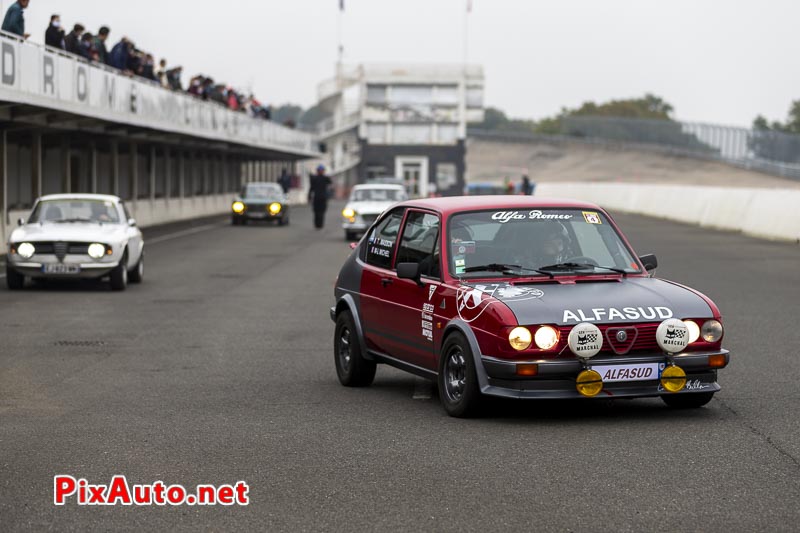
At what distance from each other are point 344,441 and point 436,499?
5.74 ft

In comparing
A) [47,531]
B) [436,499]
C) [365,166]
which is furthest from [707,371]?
[365,166]

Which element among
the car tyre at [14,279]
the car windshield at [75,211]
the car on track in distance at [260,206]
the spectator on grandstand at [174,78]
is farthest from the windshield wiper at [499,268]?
the car on track in distance at [260,206]

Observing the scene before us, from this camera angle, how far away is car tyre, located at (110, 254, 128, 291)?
21.1 m

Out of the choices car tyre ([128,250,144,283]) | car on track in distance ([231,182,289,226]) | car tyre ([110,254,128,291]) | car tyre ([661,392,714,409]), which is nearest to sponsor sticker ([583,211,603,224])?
car tyre ([661,392,714,409])

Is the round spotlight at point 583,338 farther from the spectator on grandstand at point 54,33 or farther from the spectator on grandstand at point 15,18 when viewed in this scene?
the spectator on grandstand at point 54,33

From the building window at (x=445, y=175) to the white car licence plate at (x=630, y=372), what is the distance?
107 m

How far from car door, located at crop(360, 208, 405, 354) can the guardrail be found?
53.1ft

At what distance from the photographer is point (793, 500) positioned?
21.3ft

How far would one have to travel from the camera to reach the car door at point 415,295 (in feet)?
31.7

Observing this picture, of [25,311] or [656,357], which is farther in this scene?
[25,311]

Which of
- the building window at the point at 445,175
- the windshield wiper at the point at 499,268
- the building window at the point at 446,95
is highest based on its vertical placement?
the building window at the point at 446,95

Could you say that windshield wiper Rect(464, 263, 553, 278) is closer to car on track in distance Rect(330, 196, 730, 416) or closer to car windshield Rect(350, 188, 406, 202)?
car on track in distance Rect(330, 196, 730, 416)

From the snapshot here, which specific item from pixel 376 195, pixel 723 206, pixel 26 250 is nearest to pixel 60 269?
pixel 26 250

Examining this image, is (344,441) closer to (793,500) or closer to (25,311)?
(793,500)
